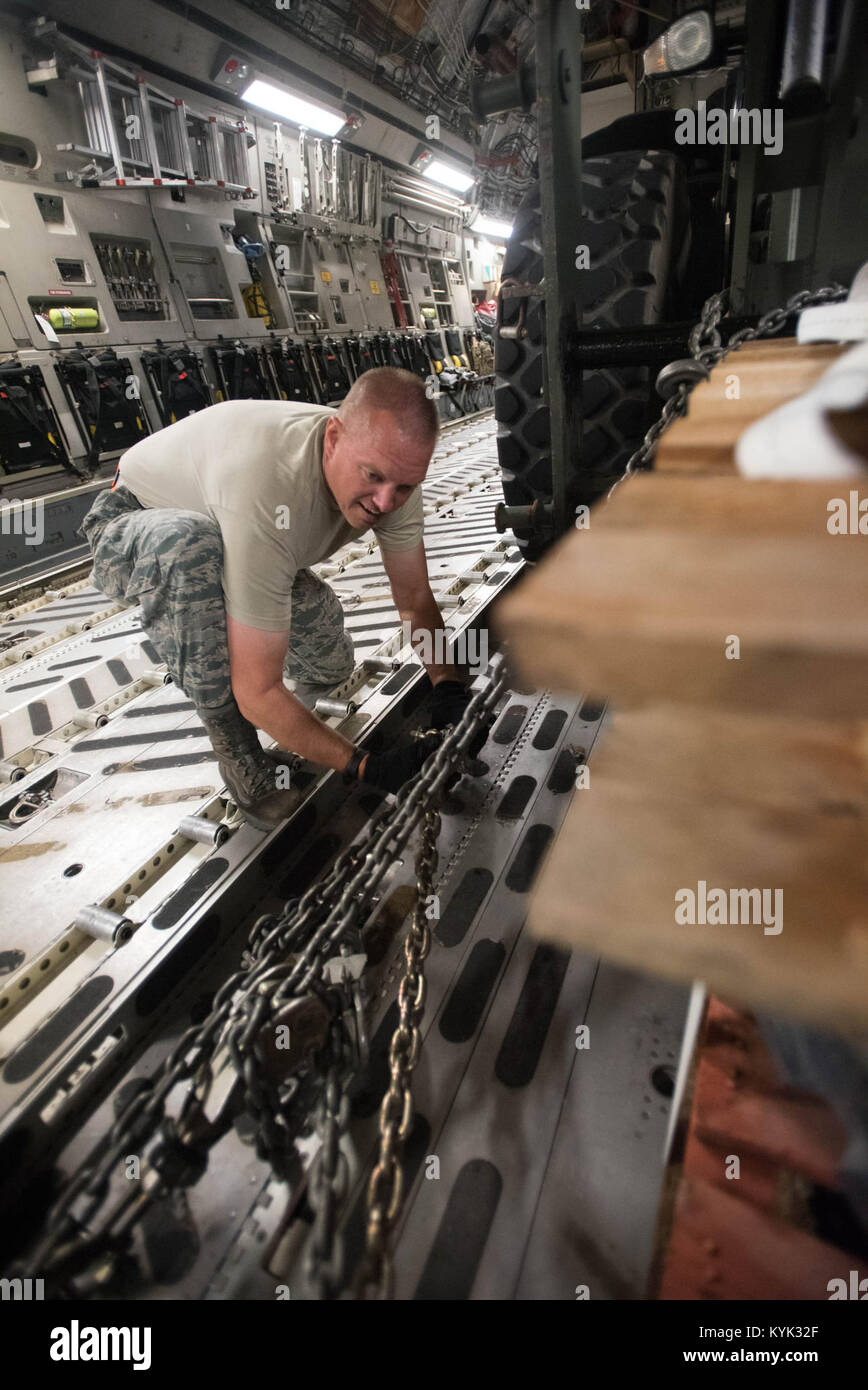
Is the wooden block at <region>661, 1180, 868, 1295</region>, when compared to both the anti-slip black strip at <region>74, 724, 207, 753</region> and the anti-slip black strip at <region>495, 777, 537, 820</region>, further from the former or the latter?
the anti-slip black strip at <region>74, 724, 207, 753</region>

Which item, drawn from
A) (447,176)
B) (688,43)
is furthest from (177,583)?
(447,176)

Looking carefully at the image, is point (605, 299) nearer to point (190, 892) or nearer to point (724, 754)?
point (724, 754)

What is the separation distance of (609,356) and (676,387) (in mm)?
497

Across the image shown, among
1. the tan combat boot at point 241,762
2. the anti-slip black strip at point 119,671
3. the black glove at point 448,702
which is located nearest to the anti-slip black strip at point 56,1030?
the tan combat boot at point 241,762

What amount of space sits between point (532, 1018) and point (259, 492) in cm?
157

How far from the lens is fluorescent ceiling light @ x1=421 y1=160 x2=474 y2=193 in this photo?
515 inches

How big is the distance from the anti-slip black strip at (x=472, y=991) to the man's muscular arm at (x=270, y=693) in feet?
2.20

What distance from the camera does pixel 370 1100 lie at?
1.36m

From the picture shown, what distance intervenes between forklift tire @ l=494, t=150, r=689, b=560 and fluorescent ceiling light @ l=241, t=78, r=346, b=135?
28.0 feet

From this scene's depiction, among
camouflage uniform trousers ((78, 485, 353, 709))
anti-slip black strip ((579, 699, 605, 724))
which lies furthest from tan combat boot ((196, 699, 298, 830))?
anti-slip black strip ((579, 699, 605, 724))

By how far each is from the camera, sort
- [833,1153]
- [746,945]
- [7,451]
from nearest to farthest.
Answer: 1. [746,945]
2. [833,1153]
3. [7,451]

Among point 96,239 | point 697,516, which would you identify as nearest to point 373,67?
point 96,239

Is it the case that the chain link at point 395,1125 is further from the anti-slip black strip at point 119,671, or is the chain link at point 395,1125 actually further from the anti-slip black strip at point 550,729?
the anti-slip black strip at point 119,671

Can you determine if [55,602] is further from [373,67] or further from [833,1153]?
[373,67]
